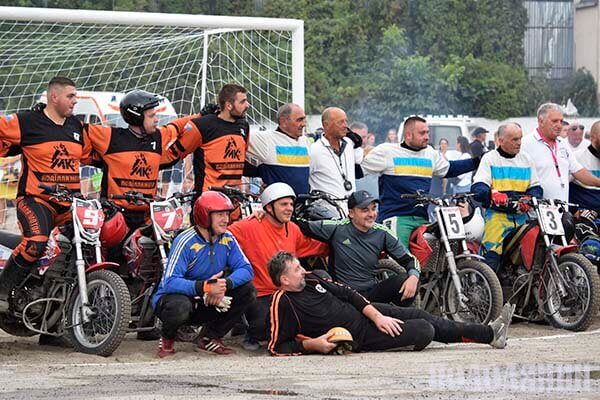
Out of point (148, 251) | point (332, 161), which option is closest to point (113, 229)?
point (148, 251)

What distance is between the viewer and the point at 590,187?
15.2 m

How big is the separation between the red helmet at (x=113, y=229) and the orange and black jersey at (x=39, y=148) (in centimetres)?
43

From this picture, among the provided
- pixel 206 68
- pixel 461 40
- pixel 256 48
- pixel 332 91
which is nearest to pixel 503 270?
pixel 256 48

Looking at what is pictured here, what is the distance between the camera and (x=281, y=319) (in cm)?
1145

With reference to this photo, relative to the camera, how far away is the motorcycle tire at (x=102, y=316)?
11.4 m

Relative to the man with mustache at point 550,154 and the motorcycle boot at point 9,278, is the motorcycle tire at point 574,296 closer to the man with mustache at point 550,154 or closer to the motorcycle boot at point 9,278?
the man with mustache at point 550,154

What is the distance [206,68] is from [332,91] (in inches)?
810

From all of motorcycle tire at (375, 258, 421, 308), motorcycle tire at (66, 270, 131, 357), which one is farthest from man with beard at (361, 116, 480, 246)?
motorcycle tire at (66, 270, 131, 357)

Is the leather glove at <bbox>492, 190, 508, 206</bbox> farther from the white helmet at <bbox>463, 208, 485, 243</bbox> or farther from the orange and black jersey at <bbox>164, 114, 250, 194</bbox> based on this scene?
the orange and black jersey at <bbox>164, 114, 250, 194</bbox>

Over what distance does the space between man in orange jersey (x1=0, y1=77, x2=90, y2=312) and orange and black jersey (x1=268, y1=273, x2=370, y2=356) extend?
1.92 m

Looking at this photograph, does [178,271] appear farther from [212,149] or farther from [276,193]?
[212,149]

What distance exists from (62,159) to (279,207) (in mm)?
1786

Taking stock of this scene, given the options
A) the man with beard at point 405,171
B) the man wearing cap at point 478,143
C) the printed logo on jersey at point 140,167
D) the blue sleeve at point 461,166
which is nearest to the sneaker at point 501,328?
the man with beard at point 405,171

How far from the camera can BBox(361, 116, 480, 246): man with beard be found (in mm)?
14016
